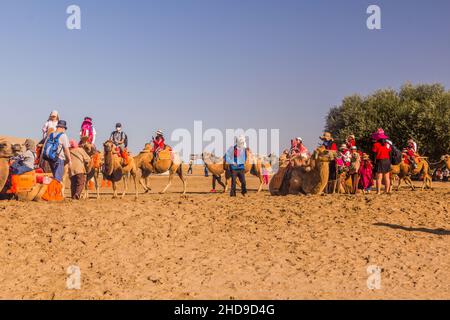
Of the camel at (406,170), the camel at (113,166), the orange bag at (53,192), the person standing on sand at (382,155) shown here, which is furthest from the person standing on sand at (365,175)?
the orange bag at (53,192)

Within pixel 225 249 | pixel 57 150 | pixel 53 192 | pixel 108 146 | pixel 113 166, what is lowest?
pixel 225 249

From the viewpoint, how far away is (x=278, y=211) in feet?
37.2

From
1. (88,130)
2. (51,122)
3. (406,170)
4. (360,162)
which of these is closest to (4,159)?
(51,122)

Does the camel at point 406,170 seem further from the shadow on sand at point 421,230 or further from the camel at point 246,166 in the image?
the shadow on sand at point 421,230

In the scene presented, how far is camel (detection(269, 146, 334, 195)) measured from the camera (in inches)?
578

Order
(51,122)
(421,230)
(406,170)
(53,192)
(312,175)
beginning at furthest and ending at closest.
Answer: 1. (406,170)
2. (312,175)
3. (51,122)
4. (53,192)
5. (421,230)

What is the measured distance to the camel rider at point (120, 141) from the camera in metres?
17.7

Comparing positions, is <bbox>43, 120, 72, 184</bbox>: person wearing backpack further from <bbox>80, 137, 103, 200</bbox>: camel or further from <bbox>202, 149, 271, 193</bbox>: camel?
<bbox>202, 149, 271, 193</bbox>: camel

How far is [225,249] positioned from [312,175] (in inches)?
269

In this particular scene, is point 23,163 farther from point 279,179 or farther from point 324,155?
point 324,155

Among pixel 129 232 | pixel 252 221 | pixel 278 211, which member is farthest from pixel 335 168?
pixel 129 232

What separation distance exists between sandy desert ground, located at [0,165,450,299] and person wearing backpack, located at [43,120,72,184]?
135 cm

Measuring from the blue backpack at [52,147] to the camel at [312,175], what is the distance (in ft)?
22.9

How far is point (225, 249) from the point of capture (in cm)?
873
